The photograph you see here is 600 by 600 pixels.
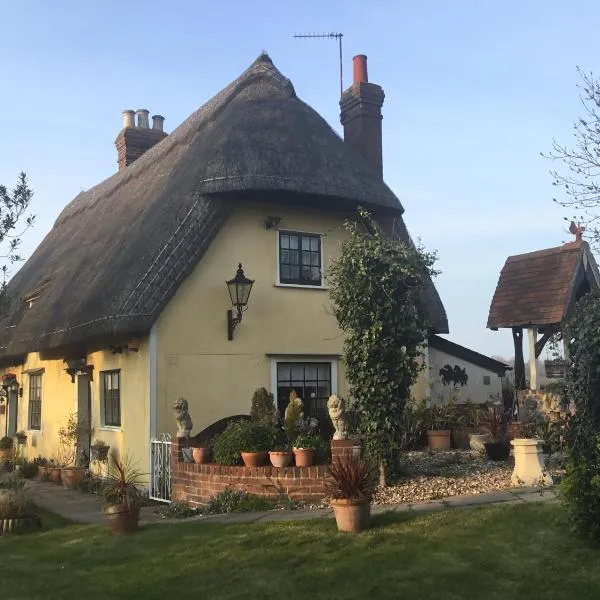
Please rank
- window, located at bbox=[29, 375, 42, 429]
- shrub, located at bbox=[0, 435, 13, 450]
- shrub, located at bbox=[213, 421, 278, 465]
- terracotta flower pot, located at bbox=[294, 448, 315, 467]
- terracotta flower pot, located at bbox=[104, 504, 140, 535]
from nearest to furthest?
terracotta flower pot, located at bbox=[104, 504, 140, 535], terracotta flower pot, located at bbox=[294, 448, 315, 467], shrub, located at bbox=[213, 421, 278, 465], window, located at bbox=[29, 375, 42, 429], shrub, located at bbox=[0, 435, 13, 450]

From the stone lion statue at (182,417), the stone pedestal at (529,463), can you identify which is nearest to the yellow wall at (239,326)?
the stone lion statue at (182,417)

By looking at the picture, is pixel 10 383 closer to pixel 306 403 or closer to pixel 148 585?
pixel 306 403

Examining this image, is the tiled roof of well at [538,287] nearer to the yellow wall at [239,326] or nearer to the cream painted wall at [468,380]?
the cream painted wall at [468,380]

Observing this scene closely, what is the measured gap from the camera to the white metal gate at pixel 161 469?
445 inches

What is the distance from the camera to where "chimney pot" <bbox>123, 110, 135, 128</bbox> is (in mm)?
23672

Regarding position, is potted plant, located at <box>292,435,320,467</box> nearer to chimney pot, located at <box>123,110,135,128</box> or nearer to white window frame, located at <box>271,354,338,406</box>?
white window frame, located at <box>271,354,338,406</box>

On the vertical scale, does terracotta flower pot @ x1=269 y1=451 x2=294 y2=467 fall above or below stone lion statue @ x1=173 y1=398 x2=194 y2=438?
below

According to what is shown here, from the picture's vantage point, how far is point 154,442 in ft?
38.4

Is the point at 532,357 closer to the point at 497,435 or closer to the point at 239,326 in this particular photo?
the point at 497,435

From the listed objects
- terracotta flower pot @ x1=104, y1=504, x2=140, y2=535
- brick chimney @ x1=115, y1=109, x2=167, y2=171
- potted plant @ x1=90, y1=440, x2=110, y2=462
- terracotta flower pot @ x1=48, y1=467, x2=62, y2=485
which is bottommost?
terracotta flower pot @ x1=48, y1=467, x2=62, y2=485

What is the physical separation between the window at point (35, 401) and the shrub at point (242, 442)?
9.74m

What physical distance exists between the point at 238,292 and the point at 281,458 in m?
3.96

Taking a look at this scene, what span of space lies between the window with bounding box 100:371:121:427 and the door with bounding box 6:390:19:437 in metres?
7.18

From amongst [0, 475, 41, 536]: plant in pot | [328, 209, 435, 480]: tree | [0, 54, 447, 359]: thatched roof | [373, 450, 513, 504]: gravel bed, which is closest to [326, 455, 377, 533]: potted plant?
[373, 450, 513, 504]: gravel bed
